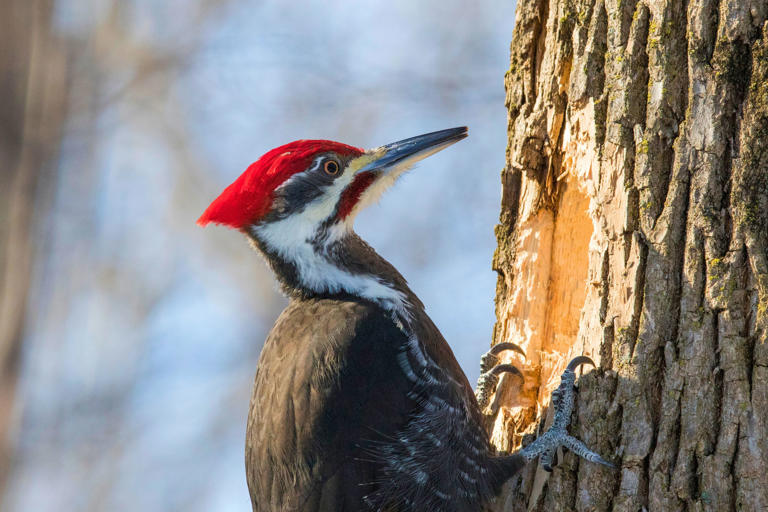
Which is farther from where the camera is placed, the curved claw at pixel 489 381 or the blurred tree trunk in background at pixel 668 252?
the curved claw at pixel 489 381

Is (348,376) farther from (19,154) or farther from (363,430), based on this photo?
(19,154)

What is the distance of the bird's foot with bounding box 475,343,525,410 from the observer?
3447mm

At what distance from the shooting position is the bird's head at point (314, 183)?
346 centimetres

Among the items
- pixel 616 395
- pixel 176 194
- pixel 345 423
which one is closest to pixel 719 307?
pixel 616 395

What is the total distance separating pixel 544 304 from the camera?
3.35 meters

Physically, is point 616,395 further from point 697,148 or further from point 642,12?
point 642,12

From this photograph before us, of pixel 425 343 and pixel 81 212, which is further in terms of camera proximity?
pixel 81 212

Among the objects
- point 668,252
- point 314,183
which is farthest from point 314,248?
point 668,252

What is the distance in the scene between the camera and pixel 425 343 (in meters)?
3.28

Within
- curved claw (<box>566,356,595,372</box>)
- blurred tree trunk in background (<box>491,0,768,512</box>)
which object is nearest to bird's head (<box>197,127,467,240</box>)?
A: blurred tree trunk in background (<box>491,0,768,512</box>)

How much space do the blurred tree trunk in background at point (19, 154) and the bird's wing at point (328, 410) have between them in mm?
2440

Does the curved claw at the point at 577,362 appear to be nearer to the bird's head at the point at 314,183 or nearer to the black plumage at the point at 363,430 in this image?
the black plumage at the point at 363,430

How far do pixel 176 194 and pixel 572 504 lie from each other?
696 centimetres

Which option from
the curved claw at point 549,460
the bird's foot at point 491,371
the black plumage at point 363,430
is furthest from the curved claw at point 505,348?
the curved claw at point 549,460
